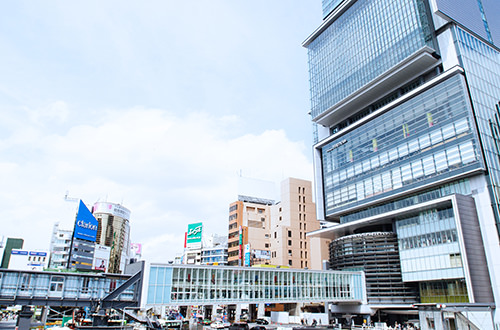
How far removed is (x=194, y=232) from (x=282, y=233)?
32957 millimetres

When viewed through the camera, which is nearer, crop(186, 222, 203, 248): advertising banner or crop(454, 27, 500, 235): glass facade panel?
crop(454, 27, 500, 235): glass facade panel

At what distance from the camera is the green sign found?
12369cm

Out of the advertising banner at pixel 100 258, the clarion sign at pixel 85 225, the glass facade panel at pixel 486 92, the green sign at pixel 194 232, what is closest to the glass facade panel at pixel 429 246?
the glass facade panel at pixel 486 92

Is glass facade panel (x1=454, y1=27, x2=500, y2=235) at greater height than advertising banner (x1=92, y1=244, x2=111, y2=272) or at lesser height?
greater

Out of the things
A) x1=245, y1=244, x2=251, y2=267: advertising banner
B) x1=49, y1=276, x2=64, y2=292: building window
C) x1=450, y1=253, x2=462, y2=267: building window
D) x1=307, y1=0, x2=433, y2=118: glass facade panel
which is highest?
x1=307, y1=0, x2=433, y2=118: glass facade panel

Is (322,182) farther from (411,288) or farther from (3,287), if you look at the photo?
(3,287)

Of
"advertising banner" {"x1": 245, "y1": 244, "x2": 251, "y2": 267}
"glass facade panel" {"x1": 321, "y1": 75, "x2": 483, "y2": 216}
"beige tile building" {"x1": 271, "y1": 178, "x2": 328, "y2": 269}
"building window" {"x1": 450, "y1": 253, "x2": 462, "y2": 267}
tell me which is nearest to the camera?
"building window" {"x1": 450, "y1": 253, "x2": 462, "y2": 267}

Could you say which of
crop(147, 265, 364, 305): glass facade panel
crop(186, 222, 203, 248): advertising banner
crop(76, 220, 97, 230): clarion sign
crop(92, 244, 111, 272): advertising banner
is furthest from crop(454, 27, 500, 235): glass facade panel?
crop(92, 244, 111, 272): advertising banner

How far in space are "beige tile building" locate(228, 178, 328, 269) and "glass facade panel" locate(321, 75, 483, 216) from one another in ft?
101

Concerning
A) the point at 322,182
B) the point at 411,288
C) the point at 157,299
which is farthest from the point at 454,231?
the point at 157,299

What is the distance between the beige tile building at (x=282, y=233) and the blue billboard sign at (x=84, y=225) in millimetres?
47279

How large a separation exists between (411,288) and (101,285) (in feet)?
169

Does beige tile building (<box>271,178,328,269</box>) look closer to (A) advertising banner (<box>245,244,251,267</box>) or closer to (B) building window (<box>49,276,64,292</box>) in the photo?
(A) advertising banner (<box>245,244,251,267</box>)

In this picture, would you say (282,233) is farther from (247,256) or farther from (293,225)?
(247,256)
